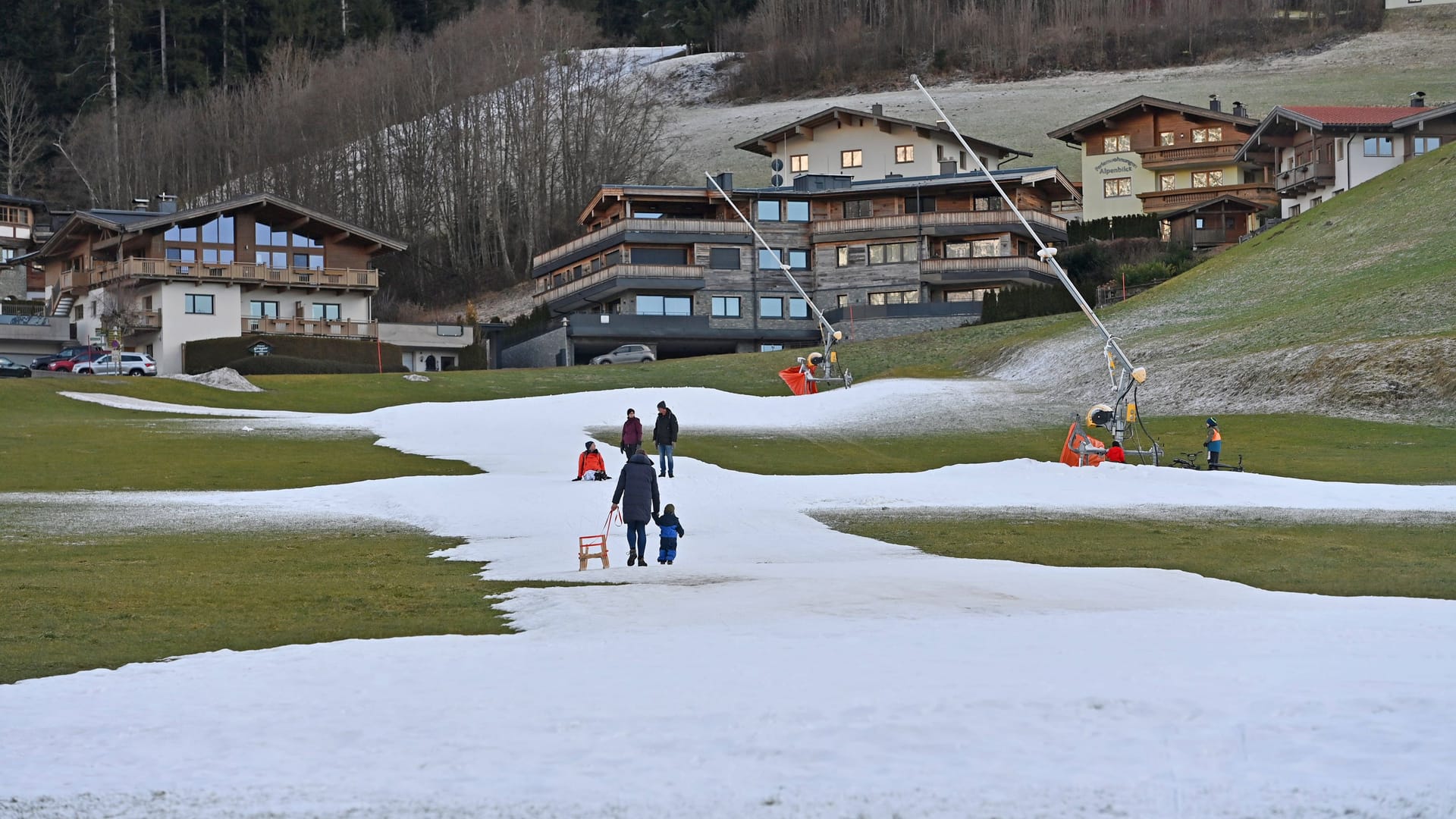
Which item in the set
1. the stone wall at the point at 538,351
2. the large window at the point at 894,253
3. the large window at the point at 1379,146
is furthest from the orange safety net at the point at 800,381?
the large window at the point at 1379,146

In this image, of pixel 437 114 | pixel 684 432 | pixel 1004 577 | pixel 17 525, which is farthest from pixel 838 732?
pixel 437 114

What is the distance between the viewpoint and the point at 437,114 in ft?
447

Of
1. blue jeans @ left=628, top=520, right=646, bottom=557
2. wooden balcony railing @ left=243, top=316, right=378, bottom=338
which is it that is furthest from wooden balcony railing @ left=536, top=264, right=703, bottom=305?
blue jeans @ left=628, top=520, right=646, bottom=557

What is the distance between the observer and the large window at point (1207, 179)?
123 m

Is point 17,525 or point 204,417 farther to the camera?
point 204,417

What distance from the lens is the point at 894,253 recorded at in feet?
338

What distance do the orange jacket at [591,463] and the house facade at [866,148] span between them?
79.3 metres

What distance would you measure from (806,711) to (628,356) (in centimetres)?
7838

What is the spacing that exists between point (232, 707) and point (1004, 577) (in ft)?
36.8

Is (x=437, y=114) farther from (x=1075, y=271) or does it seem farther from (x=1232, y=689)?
(x=1232, y=689)

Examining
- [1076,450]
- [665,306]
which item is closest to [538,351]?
[665,306]

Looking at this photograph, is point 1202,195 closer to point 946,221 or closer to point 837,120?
point 837,120

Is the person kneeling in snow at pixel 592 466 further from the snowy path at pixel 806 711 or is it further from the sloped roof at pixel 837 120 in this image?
the sloped roof at pixel 837 120

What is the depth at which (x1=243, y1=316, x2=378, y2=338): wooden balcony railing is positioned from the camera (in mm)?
89938
